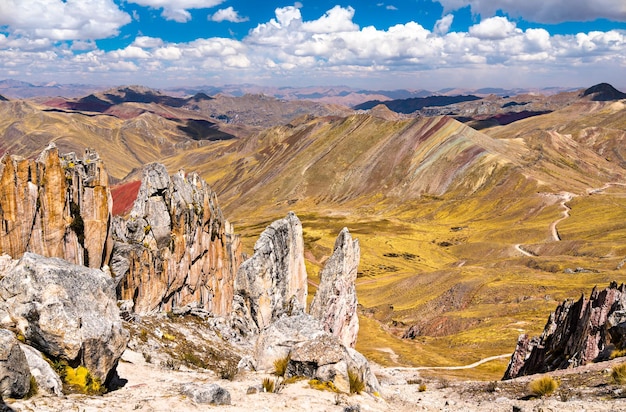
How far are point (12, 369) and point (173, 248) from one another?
3333cm

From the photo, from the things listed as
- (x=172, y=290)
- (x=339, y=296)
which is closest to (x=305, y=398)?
(x=172, y=290)

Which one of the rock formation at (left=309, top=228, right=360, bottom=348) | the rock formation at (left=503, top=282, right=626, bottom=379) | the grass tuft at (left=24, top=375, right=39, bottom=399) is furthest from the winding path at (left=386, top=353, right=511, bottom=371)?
the grass tuft at (left=24, top=375, right=39, bottom=399)

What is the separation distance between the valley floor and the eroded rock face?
62.5 feet

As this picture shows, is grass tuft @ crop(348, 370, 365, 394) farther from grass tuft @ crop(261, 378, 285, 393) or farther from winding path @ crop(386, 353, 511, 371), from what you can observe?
winding path @ crop(386, 353, 511, 371)

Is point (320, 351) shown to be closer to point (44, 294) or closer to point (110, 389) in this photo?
point (110, 389)

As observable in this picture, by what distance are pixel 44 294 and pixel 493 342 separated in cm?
5915

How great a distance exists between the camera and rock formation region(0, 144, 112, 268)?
33156 millimetres

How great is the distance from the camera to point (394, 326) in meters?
Answer: 83.8

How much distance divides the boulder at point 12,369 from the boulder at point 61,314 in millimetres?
2013

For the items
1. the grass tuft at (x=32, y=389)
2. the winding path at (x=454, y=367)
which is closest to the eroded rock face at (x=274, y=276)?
the winding path at (x=454, y=367)

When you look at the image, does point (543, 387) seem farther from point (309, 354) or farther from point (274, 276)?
point (274, 276)

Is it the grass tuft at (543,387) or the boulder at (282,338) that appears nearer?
the grass tuft at (543,387)

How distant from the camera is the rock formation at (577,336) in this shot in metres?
29.3

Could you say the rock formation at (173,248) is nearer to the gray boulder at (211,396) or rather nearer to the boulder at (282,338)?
the boulder at (282,338)
